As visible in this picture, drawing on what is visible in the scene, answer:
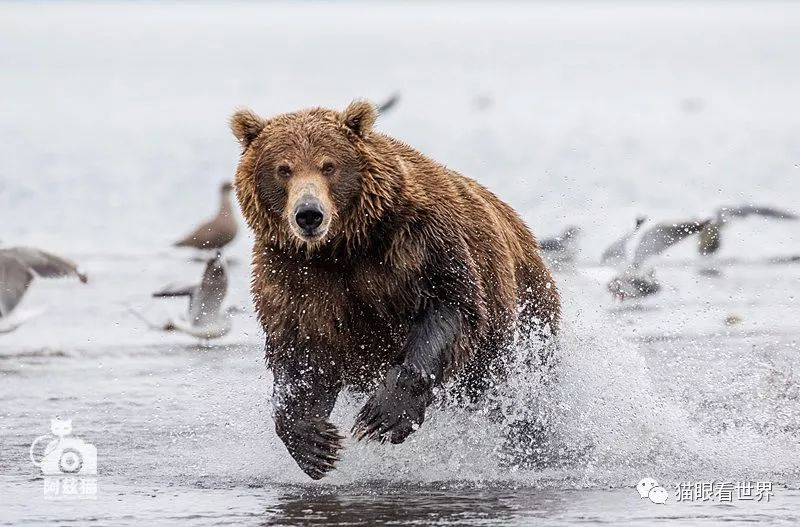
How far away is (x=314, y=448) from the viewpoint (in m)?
6.36

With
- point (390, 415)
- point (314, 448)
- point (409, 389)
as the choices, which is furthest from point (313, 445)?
point (409, 389)

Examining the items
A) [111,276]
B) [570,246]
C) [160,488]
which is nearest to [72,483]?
[160,488]

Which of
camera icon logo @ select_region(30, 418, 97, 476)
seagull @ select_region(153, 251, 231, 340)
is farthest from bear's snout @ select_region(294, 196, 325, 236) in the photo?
seagull @ select_region(153, 251, 231, 340)

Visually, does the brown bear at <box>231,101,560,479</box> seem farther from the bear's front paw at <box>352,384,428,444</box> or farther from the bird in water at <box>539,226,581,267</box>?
the bird in water at <box>539,226,581,267</box>

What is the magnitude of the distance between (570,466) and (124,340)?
470 centimetres

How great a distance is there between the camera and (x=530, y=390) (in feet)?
23.3

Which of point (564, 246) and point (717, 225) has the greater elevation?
point (717, 225)

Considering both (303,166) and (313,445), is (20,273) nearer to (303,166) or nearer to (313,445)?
(313,445)

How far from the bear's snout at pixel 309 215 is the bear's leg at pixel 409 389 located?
27.8 inches

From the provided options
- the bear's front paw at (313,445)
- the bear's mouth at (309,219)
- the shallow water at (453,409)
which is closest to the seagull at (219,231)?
the shallow water at (453,409)

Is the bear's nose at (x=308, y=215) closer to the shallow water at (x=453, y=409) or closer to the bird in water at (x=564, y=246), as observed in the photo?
the shallow water at (x=453, y=409)

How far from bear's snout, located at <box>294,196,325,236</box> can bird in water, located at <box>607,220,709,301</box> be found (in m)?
5.41

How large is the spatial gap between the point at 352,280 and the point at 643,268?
210 inches

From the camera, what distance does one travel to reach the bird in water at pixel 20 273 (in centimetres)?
1074
